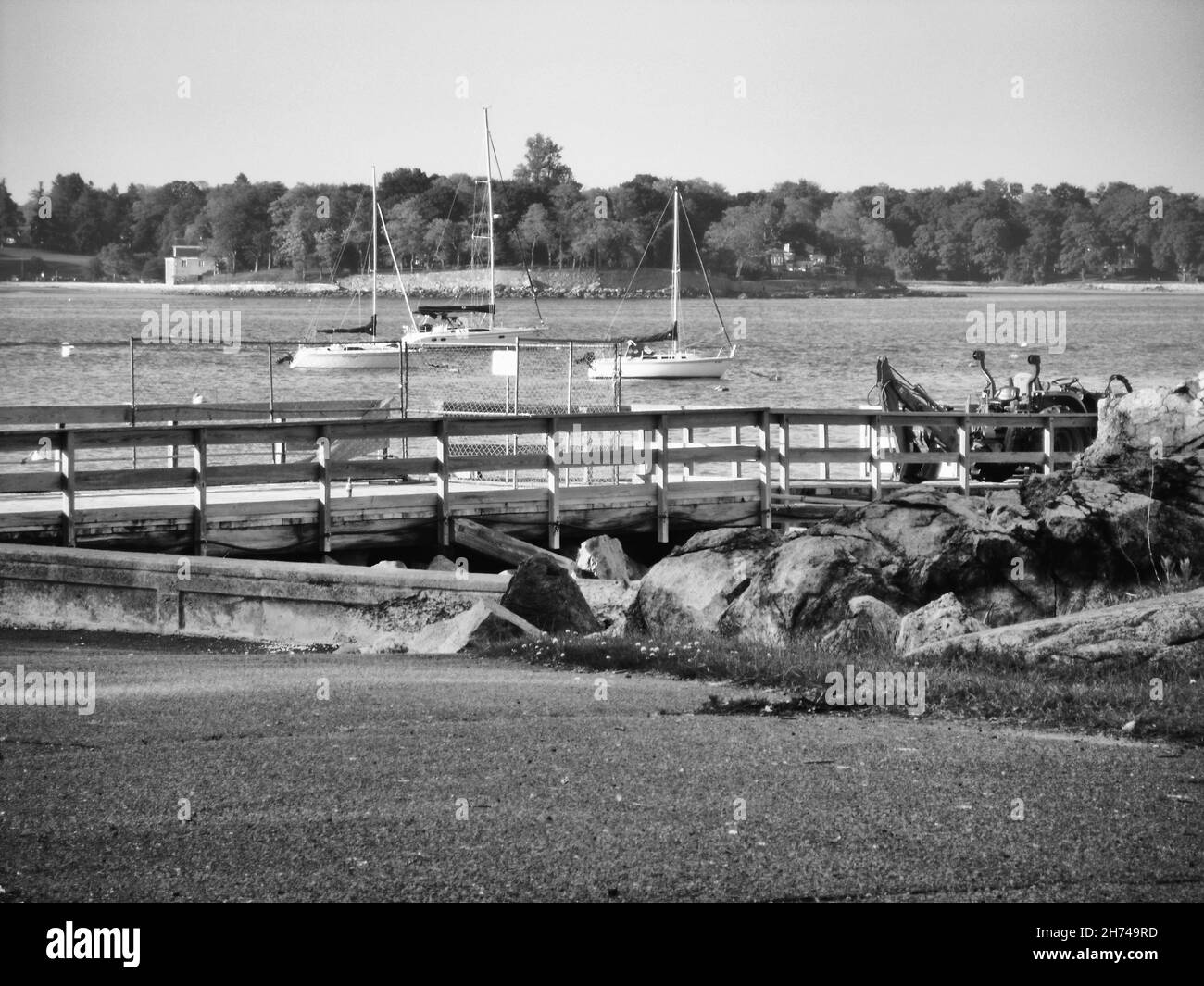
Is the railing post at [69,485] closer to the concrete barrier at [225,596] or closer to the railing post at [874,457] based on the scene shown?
the concrete barrier at [225,596]

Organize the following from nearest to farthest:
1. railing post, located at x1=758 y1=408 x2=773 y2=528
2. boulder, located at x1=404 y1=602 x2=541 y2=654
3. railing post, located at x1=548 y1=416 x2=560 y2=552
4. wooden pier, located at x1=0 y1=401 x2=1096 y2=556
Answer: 1. boulder, located at x1=404 y1=602 x2=541 y2=654
2. wooden pier, located at x1=0 y1=401 x2=1096 y2=556
3. railing post, located at x1=548 y1=416 x2=560 y2=552
4. railing post, located at x1=758 y1=408 x2=773 y2=528

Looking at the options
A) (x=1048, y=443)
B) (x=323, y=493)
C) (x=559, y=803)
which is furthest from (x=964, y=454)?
(x=559, y=803)

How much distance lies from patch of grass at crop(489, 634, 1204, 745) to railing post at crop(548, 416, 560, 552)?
7.72m

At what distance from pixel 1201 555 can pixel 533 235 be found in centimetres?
17150

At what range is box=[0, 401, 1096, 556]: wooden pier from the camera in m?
17.2

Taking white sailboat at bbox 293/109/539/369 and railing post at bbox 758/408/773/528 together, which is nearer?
railing post at bbox 758/408/773/528

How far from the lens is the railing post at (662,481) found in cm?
2102

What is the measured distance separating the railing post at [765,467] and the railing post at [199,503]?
25.9 ft

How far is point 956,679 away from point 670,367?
64078mm

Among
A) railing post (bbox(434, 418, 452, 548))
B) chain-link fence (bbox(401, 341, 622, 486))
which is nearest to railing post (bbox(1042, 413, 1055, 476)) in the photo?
chain-link fence (bbox(401, 341, 622, 486))

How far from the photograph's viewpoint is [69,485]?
1664cm

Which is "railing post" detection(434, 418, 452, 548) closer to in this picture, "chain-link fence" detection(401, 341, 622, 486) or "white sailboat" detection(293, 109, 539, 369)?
"chain-link fence" detection(401, 341, 622, 486)
